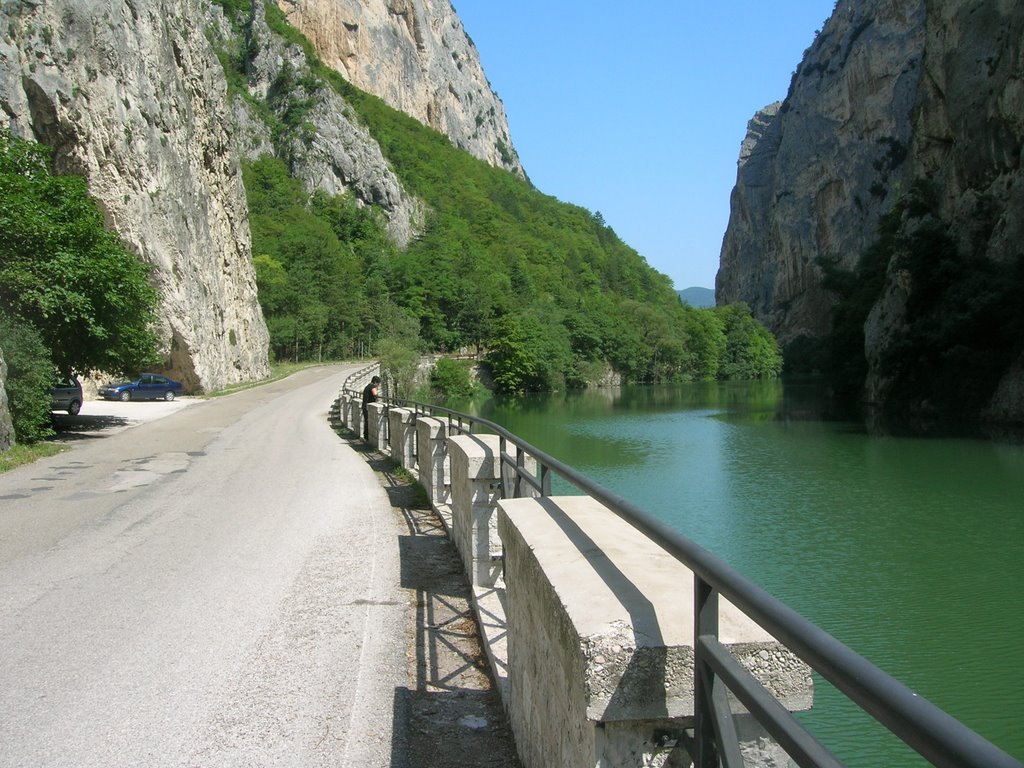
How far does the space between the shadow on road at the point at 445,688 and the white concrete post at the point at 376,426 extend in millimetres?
10508

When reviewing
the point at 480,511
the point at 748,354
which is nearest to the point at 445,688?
the point at 480,511

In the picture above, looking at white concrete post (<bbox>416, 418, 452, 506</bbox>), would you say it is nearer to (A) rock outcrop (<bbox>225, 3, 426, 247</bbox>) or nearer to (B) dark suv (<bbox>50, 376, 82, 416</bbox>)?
(B) dark suv (<bbox>50, 376, 82, 416</bbox>)

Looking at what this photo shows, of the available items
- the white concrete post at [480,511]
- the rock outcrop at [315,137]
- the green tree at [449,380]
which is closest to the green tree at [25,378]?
the white concrete post at [480,511]

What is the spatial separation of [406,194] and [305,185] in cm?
2102

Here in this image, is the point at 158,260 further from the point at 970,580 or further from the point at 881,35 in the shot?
the point at 881,35

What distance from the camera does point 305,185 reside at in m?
116

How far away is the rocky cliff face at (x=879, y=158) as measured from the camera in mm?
35331

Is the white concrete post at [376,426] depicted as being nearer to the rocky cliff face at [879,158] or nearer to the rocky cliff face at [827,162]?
the rocky cliff face at [879,158]

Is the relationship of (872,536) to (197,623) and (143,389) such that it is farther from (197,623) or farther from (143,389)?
(143,389)

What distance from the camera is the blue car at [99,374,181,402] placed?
3666 centimetres

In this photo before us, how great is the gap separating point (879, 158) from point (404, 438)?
104m

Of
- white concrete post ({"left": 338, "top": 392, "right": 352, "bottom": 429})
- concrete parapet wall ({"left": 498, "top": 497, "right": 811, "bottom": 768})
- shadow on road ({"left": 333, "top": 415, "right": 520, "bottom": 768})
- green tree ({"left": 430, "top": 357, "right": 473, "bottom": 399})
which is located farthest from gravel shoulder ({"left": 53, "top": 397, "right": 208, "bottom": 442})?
green tree ({"left": 430, "top": 357, "right": 473, "bottom": 399})

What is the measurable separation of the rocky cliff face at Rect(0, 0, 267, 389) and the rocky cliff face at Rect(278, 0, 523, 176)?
95391 millimetres

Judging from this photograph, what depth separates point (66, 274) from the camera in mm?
19750
